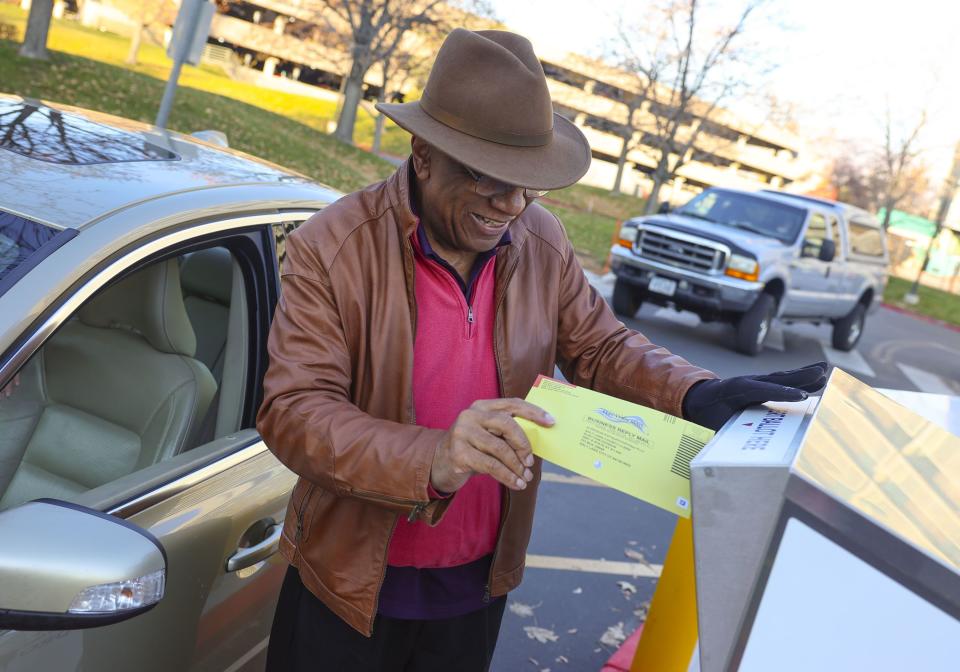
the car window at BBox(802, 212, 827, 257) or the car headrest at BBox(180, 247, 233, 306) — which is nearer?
the car headrest at BBox(180, 247, 233, 306)

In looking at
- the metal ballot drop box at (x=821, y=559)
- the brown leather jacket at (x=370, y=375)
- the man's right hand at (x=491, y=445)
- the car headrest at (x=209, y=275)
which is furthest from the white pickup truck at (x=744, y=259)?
the metal ballot drop box at (x=821, y=559)

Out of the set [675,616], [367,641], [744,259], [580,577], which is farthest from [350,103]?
[367,641]

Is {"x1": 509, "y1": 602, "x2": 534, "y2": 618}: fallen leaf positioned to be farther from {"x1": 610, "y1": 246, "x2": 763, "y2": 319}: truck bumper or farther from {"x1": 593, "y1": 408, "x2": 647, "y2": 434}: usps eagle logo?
{"x1": 610, "y1": 246, "x2": 763, "y2": 319}: truck bumper

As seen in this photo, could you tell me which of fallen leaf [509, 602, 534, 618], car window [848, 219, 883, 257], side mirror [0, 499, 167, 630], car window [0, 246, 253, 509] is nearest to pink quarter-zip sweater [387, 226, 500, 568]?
side mirror [0, 499, 167, 630]

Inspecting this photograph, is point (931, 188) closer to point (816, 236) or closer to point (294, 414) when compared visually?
point (816, 236)

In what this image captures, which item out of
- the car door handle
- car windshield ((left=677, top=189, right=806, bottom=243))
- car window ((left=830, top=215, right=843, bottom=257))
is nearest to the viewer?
the car door handle

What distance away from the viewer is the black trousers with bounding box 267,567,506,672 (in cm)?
201

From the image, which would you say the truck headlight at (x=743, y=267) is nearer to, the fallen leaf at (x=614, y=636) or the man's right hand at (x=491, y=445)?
the fallen leaf at (x=614, y=636)

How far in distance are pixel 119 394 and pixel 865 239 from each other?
44.1 ft

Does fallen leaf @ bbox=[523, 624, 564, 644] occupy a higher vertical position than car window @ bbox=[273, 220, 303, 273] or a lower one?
lower

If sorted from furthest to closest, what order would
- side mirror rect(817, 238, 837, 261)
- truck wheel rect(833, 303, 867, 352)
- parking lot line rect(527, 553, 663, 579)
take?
1. truck wheel rect(833, 303, 867, 352)
2. side mirror rect(817, 238, 837, 261)
3. parking lot line rect(527, 553, 663, 579)

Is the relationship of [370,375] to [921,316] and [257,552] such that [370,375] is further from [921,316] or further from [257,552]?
[921,316]

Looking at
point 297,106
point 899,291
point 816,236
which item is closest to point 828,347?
point 816,236

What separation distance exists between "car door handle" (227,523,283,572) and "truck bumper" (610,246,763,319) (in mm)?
9364
